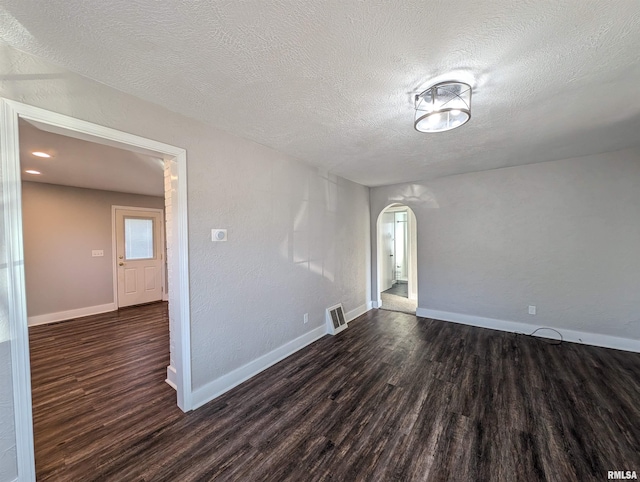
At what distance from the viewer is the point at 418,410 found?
2.04 meters

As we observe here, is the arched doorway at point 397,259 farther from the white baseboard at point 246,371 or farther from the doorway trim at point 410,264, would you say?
the white baseboard at point 246,371

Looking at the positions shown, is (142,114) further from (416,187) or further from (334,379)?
(416,187)

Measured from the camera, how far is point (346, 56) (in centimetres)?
138

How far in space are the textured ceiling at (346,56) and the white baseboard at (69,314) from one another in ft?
16.2

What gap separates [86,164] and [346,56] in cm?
383

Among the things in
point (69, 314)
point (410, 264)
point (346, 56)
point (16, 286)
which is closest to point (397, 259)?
point (410, 264)

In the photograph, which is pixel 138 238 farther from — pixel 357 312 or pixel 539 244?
pixel 539 244

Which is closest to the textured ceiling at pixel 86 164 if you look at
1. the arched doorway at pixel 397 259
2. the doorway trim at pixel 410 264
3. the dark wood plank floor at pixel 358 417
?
the dark wood plank floor at pixel 358 417

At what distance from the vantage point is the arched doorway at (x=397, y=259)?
5.35 meters

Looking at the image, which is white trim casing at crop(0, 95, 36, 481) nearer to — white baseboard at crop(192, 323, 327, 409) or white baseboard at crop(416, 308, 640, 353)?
white baseboard at crop(192, 323, 327, 409)

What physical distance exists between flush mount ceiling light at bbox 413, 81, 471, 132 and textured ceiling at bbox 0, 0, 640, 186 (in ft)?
0.23

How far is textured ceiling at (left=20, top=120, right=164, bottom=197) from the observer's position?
99.3 inches

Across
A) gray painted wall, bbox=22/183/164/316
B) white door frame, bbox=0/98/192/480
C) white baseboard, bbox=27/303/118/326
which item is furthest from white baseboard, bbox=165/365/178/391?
white baseboard, bbox=27/303/118/326

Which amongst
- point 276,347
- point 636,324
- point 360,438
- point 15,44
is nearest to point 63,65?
point 15,44
